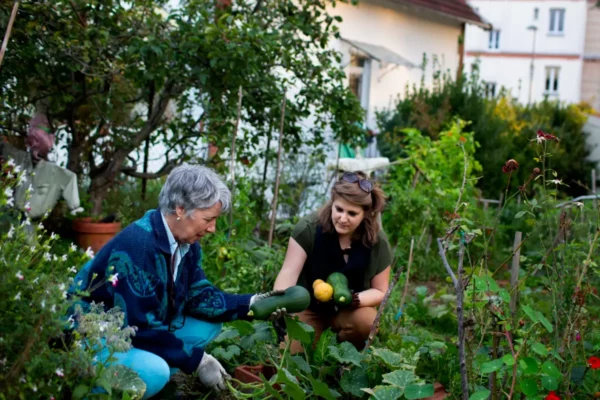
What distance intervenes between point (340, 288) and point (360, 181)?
57 centimetres

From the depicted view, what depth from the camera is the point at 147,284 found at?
124 inches

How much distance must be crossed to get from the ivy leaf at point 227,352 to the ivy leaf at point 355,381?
621 mm

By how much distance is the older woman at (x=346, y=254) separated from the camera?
405 cm

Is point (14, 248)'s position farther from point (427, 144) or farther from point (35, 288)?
point (427, 144)

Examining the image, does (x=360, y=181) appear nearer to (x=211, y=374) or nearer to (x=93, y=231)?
(x=211, y=374)

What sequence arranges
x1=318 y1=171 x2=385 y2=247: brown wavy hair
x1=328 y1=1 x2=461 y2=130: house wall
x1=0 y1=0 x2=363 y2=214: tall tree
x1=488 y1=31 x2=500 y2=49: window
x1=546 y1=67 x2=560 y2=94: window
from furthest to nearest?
x1=488 y1=31 x2=500 y2=49: window → x1=546 y1=67 x2=560 y2=94: window → x1=328 y1=1 x2=461 y2=130: house wall → x1=0 y1=0 x2=363 y2=214: tall tree → x1=318 y1=171 x2=385 y2=247: brown wavy hair

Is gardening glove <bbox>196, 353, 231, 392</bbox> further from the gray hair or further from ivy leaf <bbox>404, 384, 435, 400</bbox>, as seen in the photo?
ivy leaf <bbox>404, 384, 435, 400</bbox>

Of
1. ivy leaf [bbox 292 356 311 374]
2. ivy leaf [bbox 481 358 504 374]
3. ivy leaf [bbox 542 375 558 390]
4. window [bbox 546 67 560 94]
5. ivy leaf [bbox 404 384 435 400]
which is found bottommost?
ivy leaf [bbox 292 356 311 374]

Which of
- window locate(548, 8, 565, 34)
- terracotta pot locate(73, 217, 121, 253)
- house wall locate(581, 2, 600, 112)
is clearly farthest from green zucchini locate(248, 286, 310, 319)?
house wall locate(581, 2, 600, 112)

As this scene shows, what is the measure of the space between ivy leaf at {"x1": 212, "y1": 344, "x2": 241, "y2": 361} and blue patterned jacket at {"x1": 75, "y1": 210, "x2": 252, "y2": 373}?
1.21 feet

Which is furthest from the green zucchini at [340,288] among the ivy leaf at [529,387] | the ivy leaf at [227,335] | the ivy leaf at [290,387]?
the ivy leaf at [529,387]

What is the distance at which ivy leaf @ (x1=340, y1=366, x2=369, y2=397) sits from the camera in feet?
11.3

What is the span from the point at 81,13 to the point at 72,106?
1.08 meters

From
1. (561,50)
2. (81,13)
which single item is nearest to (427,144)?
(81,13)
